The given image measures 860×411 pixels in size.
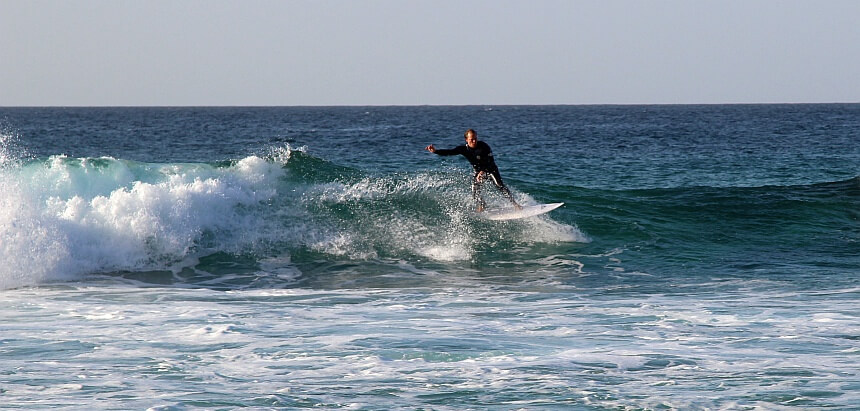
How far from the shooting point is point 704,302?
35.3 ft

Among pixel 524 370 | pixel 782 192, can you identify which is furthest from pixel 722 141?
pixel 524 370

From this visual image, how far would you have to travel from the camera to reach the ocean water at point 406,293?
7.17 meters

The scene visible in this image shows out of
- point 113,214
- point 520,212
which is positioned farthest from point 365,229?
point 113,214

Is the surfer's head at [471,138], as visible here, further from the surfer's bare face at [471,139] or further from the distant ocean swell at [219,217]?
the distant ocean swell at [219,217]

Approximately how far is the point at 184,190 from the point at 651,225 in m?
9.15

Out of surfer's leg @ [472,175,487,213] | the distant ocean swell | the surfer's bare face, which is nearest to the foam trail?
the distant ocean swell

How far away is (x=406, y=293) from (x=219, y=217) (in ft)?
20.9

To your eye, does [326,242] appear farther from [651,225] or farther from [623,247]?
[651,225]

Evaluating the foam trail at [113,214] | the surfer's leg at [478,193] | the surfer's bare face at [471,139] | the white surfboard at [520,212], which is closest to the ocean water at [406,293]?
the foam trail at [113,214]

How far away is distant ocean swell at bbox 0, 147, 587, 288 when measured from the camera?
46.2 ft

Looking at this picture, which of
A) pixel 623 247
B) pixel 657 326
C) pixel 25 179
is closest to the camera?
pixel 657 326

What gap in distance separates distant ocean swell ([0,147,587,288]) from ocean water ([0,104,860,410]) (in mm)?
52

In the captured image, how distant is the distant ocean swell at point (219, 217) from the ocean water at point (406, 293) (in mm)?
52

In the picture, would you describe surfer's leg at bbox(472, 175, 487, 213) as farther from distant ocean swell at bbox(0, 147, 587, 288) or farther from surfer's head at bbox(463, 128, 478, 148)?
surfer's head at bbox(463, 128, 478, 148)
